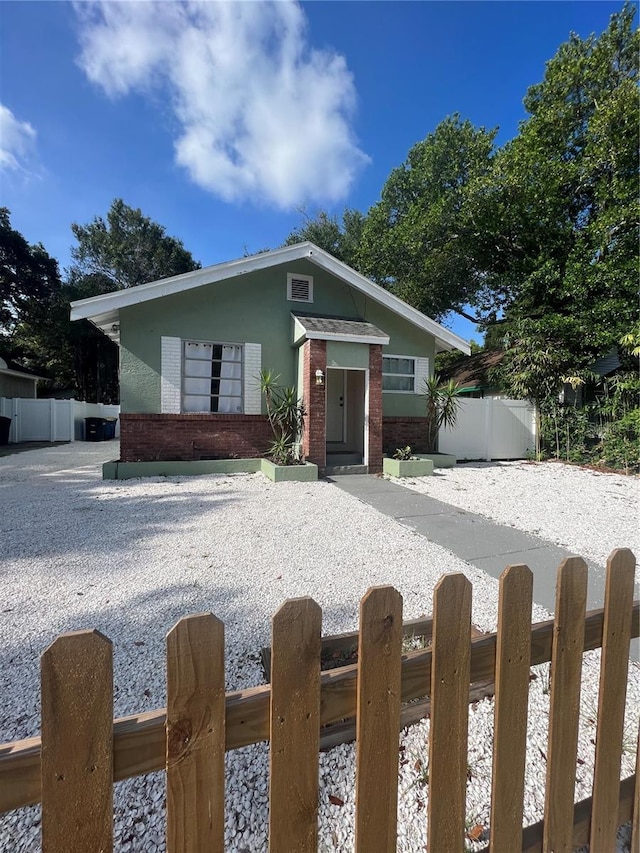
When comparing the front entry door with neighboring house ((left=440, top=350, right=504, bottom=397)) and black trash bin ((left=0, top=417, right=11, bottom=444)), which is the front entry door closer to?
neighboring house ((left=440, top=350, right=504, bottom=397))

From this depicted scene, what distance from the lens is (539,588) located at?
10.3 ft

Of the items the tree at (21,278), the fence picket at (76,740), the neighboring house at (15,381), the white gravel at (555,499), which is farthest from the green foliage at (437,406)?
the tree at (21,278)

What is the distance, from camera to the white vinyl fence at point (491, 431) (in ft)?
38.2

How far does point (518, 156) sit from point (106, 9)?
12.0m

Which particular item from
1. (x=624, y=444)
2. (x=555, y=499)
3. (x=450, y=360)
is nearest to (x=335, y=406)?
(x=555, y=499)

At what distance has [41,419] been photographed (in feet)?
54.0

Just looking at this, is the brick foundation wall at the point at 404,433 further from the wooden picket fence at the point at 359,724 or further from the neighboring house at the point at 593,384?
the wooden picket fence at the point at 359,724

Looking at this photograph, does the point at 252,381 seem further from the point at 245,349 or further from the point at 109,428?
the point at 109,428

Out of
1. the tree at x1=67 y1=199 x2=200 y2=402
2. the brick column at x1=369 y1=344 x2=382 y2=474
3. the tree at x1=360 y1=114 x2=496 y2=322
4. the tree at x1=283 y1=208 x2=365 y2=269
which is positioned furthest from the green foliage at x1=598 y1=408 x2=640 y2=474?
the tree at x1=67 y1=199 x2=200 y2=402

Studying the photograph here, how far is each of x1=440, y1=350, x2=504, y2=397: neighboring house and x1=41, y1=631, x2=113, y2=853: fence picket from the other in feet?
47.1

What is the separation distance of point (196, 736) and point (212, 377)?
890 centimetres

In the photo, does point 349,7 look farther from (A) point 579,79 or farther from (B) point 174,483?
(A) point 579,79

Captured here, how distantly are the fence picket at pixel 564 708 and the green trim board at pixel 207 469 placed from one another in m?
6.70

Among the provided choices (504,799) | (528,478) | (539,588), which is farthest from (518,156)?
(504,799)
